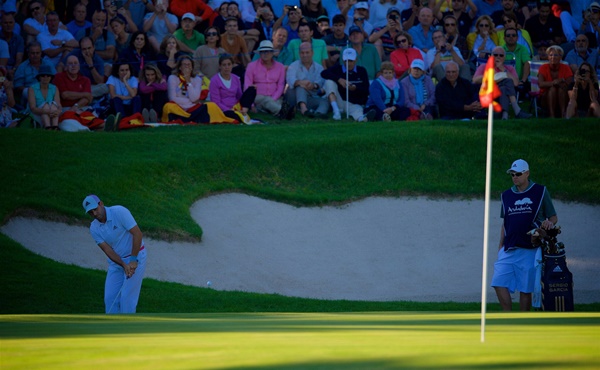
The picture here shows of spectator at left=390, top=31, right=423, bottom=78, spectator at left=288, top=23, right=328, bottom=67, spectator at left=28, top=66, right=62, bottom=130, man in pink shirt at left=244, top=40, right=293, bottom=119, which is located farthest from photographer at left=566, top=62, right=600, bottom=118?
spectator at left=28, top=66, right=62, bottom=130

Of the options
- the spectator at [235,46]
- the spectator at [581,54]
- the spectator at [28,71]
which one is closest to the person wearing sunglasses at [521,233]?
the spectator at [235,46]

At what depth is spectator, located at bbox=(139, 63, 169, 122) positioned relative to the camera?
2198cm

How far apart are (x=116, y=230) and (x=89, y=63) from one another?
10162 millimetres

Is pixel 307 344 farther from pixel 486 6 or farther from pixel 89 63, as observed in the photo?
pixel 486 6

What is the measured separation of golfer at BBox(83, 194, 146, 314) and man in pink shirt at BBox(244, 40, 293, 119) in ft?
33.2

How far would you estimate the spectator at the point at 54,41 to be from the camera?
74.4 feet

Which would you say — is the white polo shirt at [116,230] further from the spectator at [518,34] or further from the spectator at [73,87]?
the spectator at [518,34]

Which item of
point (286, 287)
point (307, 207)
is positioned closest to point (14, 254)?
point (286, 287)

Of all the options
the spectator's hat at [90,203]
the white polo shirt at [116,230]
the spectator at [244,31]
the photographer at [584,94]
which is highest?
the spectator at [244,31]

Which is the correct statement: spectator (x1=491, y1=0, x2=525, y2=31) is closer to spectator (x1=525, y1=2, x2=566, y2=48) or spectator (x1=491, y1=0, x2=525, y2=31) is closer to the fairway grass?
spectator (x1=525, y1=2, x2=566, y2=48)

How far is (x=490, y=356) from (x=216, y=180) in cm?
1428

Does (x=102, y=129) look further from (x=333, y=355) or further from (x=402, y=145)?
(x=333, y=355)

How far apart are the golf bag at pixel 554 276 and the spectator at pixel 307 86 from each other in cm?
1089

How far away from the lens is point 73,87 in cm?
2167
